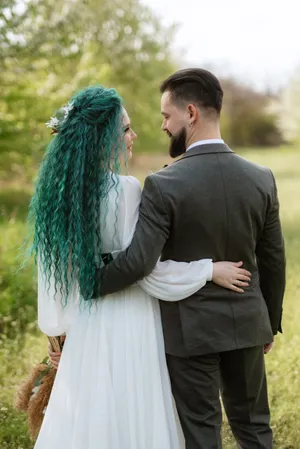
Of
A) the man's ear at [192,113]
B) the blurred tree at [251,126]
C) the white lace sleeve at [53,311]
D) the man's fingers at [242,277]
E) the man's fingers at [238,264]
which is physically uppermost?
the blurred tree at [251,126]

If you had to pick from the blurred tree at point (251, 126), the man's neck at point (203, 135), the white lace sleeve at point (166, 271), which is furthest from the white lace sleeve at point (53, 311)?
the blurred tree at point (251, 126)

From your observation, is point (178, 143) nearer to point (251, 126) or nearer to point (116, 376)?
point (116, 376)

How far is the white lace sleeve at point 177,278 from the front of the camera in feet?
9.95

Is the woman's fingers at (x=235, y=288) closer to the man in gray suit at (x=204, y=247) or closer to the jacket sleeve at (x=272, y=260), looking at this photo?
the man in gray suit at (x=204, y=247)

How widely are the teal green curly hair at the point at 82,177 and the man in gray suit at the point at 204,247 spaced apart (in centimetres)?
16

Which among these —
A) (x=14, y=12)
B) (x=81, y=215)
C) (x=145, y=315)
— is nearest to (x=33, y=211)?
(x=81, y=215)

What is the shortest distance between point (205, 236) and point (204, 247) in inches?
2.1

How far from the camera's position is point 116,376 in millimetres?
3170

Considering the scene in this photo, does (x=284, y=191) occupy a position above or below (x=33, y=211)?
above

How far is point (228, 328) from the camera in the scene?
10.2 feet

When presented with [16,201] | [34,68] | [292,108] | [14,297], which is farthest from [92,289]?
[292,108]

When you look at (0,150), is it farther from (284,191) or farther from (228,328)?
(284,191)

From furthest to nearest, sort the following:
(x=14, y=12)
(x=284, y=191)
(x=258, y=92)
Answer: (x=258, y=92), (x=284, y=191), (x=14, y=12)

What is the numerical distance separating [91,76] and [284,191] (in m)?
8.09
